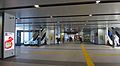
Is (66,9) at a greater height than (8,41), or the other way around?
(66,9)

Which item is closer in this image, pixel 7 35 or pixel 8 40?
pixel 7 35

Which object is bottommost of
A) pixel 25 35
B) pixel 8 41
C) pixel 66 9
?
pixel 8 41

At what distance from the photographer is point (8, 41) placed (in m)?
11.4

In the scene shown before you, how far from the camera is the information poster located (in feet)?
36.2

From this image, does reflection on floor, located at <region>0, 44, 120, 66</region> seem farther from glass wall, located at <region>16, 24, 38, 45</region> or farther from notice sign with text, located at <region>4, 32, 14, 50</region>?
glass wall, located at <region>16, 24, 38, 45</region>

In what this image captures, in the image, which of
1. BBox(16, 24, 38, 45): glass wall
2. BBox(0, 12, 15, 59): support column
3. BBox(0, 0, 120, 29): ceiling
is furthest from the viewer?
BBox(16, 24, 38, 45): glass wall

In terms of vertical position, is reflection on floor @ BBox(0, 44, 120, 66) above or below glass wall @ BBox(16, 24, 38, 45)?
below

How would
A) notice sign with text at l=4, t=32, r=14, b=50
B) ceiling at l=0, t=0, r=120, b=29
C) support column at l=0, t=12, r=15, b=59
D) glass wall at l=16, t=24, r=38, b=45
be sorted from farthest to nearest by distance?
glass wall at l=16, t=24, r=38, b=45, notice sign with text at l=4, t=32, r=14, b=50, support column at l=0, t=12, r=15, b=59, ceiling at l=0, t=0, r=120, b=29

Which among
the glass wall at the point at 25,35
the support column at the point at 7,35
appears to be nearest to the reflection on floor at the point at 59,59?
the support column at the point at 7,35

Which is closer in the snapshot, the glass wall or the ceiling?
the ceiling

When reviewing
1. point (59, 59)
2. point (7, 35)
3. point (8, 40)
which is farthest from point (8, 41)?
point (59, 59)

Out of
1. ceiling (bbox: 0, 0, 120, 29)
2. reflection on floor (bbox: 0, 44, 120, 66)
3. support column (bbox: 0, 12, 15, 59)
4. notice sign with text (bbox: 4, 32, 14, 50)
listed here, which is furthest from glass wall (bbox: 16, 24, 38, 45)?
support column (bbox: 0, 12, 15, 59)

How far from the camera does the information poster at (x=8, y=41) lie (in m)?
11.0

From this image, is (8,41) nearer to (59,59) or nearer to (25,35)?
(59,59)
